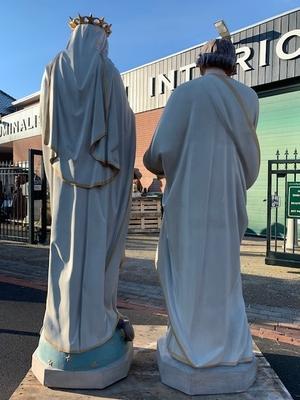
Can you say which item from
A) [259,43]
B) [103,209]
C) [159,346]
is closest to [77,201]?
[103,209]

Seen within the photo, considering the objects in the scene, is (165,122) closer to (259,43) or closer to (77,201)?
(77,201)

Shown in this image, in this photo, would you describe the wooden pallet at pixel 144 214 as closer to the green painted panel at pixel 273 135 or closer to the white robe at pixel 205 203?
the green painted panel at pixel 273 135

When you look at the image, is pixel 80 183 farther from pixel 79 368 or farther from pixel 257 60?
pixel 257 60

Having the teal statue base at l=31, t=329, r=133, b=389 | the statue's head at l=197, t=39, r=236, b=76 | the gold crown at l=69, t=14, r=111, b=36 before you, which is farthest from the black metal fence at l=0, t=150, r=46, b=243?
the statue's head at l=197, t=39, r=236, b=76

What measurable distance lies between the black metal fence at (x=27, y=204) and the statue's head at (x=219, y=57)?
7770 mm

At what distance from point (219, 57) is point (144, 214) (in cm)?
968

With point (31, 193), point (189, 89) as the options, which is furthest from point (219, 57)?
point (31, 193)

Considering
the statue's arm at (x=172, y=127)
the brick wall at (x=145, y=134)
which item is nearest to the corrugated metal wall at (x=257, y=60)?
the brick wall at (x=145, y=134)

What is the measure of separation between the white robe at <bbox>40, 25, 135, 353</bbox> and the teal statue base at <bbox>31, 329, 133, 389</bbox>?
0.06 metres

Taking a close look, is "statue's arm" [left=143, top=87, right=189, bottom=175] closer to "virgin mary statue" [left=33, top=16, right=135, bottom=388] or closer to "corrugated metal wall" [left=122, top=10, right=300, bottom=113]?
"virgin mary statue" [left=33, top=16, right=135, bottom=388]

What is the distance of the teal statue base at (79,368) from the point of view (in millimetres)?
2697

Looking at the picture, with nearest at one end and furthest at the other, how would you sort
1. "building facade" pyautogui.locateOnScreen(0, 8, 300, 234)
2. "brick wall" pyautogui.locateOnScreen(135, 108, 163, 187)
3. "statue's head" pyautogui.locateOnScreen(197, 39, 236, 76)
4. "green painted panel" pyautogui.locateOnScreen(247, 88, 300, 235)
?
"statue's head" pyautogui.locateOnScreen(197, 39, 236, 76), "building facade" pyautogui.locateOnScreen(0, 8, 300, 234), "green painted panel" pyautogui.locateOnScreen(247, 88, 300, 235), "brick wall" pyautogui.locateOnScreen(135, 108, 163, 187)

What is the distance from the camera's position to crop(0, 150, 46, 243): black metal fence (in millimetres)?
10133

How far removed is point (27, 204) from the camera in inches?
428
